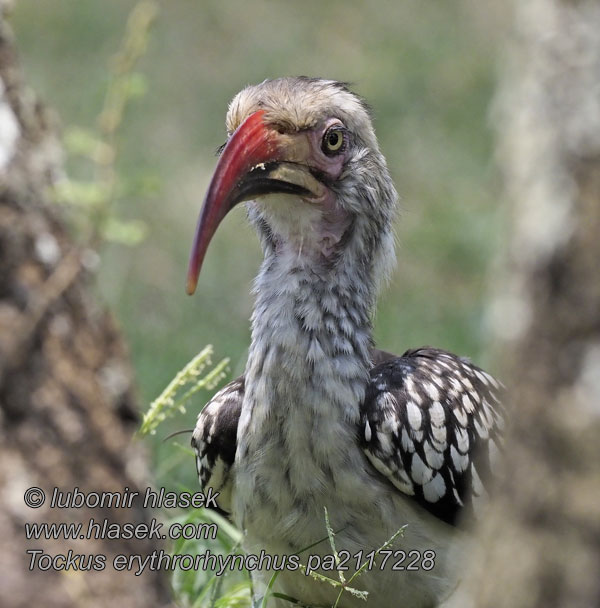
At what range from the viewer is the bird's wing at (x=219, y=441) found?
11.5 ft

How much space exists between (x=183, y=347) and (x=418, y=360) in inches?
118

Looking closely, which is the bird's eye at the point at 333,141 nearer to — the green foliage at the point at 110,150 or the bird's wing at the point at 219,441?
the green foliage at the point at 110,150

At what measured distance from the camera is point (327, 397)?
10.5ft

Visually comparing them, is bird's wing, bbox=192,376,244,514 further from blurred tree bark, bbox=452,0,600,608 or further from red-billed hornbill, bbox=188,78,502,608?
blurred tree bark, bbox=452,0,600,608

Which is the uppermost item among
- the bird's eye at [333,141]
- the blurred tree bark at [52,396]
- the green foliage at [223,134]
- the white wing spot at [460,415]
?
the green foliage at [223,134]

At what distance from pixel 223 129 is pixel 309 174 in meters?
5.55

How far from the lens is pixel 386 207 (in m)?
3.75

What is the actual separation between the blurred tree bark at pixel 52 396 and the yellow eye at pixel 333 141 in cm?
161

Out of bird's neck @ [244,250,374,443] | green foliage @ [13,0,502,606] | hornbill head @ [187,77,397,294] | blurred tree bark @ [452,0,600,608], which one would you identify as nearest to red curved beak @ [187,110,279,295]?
hornbill head @ [187,77,397,294]

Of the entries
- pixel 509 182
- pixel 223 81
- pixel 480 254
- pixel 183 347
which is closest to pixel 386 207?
pixel 509 182

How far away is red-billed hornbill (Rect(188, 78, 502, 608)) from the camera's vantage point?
10.4 ft

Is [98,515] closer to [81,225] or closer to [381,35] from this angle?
[81,225]

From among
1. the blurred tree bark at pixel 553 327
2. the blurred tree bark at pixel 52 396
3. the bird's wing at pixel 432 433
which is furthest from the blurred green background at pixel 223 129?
the blurred tree bark at pixel 553 327

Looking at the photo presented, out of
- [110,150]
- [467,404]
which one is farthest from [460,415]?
[110,150]
